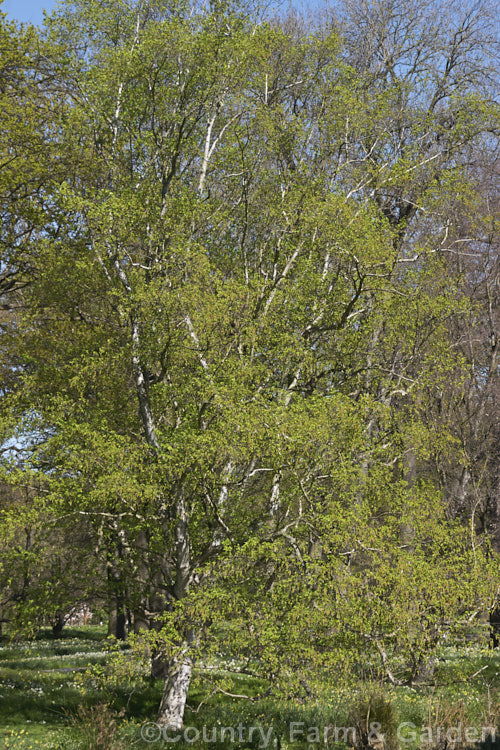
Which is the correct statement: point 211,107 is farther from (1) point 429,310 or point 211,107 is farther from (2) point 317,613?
(2) point 317,613

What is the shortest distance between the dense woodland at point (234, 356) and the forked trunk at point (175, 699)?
0.04 metres

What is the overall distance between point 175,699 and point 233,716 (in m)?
1.01

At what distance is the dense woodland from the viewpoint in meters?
9.59

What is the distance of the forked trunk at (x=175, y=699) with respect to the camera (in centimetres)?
1050

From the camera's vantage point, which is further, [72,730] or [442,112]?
[442,112]

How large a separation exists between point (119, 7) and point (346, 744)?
14889mm

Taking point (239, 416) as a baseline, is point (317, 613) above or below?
below

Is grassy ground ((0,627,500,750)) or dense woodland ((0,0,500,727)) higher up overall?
dense woodland ((0,0,500,727))

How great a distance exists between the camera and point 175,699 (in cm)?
1070

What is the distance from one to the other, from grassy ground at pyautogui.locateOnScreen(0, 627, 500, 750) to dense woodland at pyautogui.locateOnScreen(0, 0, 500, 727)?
0.56m

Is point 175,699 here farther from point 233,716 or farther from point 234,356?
point 234,356

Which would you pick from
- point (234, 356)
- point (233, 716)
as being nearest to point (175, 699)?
point (233, 716)

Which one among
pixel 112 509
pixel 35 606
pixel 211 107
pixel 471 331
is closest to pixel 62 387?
pixel 112 509

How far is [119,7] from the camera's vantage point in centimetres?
1459
